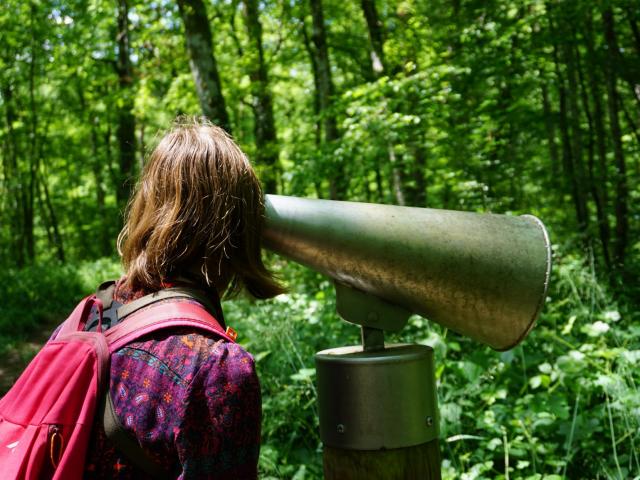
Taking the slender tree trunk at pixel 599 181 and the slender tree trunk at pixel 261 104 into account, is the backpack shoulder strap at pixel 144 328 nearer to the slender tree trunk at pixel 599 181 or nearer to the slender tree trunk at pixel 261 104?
the slender tree trunk at pixel 599 181

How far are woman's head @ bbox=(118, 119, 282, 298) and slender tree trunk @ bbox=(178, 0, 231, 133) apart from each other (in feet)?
16.8

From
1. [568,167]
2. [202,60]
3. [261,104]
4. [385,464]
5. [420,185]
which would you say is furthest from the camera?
[261,104]

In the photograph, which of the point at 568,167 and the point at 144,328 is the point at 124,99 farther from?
the point at 144,328

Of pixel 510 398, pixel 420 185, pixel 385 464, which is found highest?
pixel 420 185

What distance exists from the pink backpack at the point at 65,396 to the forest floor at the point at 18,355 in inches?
192

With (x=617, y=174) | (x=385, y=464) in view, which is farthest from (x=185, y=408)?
(x=617, y=174)

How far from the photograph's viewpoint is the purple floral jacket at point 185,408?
97 centimetres

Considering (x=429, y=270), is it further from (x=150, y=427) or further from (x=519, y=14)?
(x=519, y=14)

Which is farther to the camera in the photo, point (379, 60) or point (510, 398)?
point (379, 60)

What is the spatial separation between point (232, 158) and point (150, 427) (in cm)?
52

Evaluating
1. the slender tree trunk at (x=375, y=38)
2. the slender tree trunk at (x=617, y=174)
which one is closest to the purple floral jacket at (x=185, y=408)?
the slender tree trunk at (x=617, y=174)

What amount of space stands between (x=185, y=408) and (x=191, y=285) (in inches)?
11.2

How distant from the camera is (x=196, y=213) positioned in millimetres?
1155

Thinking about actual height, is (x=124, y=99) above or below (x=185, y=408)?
above
